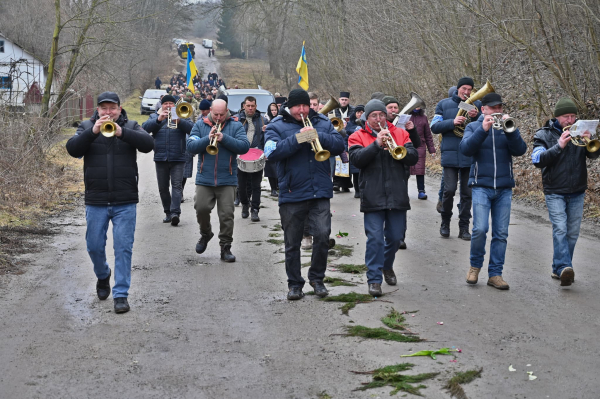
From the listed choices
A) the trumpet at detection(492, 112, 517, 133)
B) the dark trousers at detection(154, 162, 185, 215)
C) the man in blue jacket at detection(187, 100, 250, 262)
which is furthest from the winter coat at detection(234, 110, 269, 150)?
the trumpet at detection(492, 112, 517, 133)

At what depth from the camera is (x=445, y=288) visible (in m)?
7.66

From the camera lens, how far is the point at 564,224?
7.77m

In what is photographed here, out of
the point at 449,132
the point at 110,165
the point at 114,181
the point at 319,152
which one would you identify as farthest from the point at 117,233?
the point at 449,132

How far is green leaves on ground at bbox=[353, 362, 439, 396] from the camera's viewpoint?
487 centimetres

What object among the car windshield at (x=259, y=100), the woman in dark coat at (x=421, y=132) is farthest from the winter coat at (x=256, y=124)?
the car windshield at (x=259, y=100)

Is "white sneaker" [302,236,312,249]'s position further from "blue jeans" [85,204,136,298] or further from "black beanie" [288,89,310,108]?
"blue jeans" [85,204,136,298]

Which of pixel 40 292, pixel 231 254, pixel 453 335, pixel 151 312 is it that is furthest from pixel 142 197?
pixel 453 335

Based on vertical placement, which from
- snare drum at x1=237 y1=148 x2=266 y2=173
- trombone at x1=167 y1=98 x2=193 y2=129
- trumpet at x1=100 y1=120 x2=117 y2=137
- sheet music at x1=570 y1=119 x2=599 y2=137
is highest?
trombone at x1=167 y1=98 x2=193 y2=129

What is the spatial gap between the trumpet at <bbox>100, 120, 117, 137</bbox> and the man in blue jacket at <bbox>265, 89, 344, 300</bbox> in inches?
55.1

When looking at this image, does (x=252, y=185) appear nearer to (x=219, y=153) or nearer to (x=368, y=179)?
(x=219, y=153)

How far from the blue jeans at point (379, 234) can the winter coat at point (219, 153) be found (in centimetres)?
236

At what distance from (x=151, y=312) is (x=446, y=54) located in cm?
1799

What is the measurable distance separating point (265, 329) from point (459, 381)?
1.87m

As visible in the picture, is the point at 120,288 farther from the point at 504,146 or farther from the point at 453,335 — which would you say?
the point at 504,146
